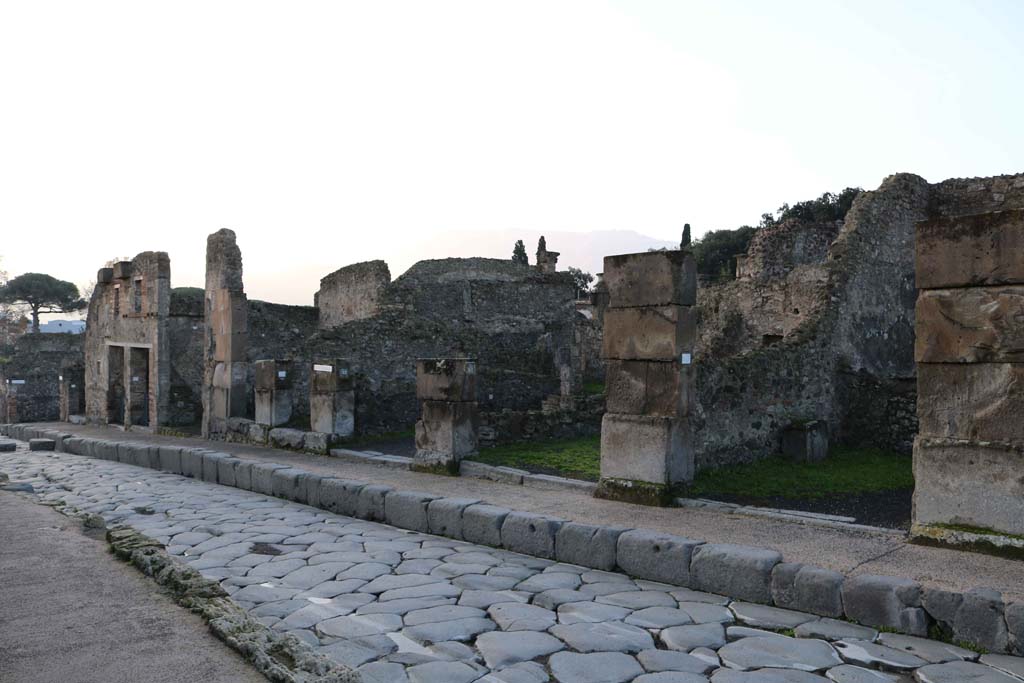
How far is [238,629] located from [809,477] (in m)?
6.93

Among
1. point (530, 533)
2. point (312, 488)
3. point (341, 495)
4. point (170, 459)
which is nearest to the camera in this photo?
point (530, 533)

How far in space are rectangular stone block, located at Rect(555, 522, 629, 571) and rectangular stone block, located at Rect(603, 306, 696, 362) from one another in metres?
2.19

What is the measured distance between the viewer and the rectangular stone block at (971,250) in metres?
5.64

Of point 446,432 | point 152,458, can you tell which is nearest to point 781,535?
point 446,432

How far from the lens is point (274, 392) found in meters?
13.7

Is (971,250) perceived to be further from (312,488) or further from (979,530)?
(312,488)

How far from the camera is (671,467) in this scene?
7660 mm

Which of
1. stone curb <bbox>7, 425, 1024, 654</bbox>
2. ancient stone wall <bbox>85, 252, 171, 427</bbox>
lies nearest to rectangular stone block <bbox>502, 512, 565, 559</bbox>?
stone curb <bbox>7, 425, 1024, 654</bbox>

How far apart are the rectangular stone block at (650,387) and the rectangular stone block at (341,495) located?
2.73m

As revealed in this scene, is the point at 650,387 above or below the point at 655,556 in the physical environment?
above

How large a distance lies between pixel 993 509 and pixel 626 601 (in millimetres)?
2672

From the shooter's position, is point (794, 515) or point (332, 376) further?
point (332, 376)

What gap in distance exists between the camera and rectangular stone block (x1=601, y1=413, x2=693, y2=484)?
7664mm

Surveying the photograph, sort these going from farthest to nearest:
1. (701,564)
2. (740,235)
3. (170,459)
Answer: (740,235) → (170,459) → (701,564)
